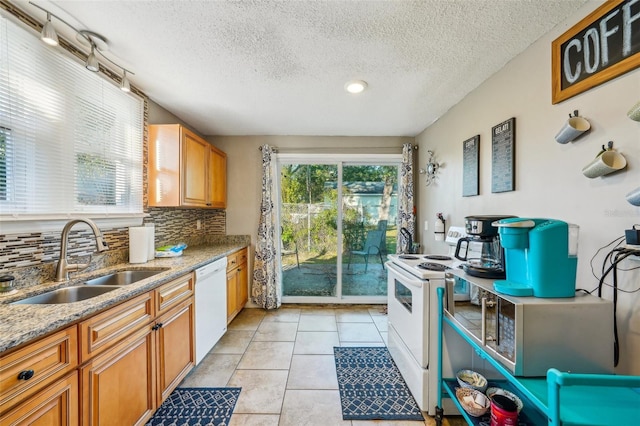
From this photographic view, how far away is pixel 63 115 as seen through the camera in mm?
1669

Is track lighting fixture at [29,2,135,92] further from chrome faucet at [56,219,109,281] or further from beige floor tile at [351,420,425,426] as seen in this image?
beige floor tile at [351,420,425,426]

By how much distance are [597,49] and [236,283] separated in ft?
11.3

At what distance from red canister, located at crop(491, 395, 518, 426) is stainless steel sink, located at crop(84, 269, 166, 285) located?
2.22 meters

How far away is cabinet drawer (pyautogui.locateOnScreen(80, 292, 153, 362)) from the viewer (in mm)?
1177

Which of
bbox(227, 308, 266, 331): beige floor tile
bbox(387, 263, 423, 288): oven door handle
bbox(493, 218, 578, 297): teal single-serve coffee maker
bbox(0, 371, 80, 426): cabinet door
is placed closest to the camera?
bbox(0, 371, 80, 426): cabinet door

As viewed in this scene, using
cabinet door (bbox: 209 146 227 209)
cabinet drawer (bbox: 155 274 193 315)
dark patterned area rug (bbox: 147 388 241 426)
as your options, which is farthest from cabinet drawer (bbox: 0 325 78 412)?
cabinet door (bbox: 209 146 227 209)

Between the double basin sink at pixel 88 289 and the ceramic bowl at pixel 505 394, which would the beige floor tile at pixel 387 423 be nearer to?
the ceramic bowl at pixel 505 394

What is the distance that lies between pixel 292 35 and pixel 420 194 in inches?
103

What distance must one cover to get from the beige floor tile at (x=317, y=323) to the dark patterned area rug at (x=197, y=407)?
1170 mm

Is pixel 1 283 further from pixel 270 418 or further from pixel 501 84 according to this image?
pixel 501 84

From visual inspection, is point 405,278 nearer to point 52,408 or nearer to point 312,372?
point 312,372

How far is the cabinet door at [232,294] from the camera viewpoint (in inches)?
116

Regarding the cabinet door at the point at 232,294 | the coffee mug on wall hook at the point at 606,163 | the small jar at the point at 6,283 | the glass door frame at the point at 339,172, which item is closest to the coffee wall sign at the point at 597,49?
the coffee mug on wall hook at the point at 606,163

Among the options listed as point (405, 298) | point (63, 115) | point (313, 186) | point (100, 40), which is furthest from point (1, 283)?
point (313, 186)
